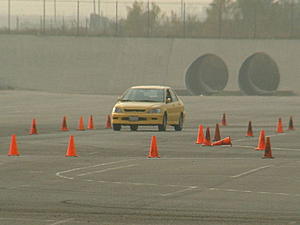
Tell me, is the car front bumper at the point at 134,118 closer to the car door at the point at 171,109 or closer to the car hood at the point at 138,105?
the car hood at the point at 138,105

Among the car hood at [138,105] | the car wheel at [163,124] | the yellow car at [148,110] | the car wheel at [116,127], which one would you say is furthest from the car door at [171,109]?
the car wheel at [116,127]

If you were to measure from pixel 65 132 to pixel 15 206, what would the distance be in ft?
61.1

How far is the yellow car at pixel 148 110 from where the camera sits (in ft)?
106

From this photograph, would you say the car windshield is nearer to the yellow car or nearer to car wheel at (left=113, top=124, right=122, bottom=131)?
the yellow car

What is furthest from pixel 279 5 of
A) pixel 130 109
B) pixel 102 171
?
pixel 102 171

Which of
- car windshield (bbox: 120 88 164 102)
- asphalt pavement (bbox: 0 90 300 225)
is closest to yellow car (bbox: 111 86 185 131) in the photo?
car windshield (bbox: 120 88 164 102)

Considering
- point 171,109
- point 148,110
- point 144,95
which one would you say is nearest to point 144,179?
point 148,110

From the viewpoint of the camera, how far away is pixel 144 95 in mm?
34094

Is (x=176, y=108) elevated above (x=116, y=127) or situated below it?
above

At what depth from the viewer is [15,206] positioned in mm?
14234

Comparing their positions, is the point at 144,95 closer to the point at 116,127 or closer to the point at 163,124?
the point at 163,124

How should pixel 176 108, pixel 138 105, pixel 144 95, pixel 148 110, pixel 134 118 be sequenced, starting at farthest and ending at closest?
1. pixel 176 108
2. pixel 144 95
3. pixel 138 105
4. pixel 148 110
5. pixel 134 118

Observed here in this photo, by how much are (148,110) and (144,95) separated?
5.29 ft

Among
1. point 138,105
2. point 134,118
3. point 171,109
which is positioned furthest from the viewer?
point 171,109
